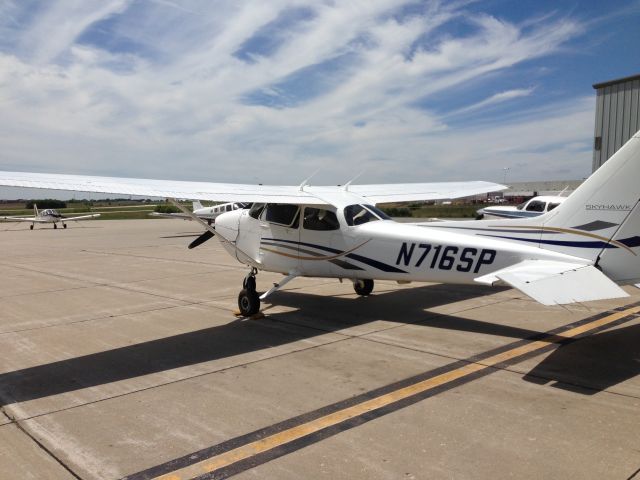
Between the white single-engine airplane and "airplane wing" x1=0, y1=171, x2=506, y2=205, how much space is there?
0.02 metres

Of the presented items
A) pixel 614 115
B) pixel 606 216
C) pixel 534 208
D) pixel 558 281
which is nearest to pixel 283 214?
pixel 558 281

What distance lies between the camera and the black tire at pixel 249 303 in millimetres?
8461

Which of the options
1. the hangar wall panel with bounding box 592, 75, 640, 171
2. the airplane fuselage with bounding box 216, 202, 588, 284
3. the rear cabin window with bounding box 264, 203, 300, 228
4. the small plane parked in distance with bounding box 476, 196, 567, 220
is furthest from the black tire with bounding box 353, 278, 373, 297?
the small plane parked in distance with bounding box 476, 196, 567, 220

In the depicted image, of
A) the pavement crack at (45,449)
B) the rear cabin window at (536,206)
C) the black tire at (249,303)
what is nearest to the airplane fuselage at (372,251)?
the black tire at (249,303)

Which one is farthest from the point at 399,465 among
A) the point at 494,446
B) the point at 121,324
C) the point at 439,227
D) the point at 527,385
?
the point at 121,324

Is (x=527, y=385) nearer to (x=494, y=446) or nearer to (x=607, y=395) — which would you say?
(x=607, y=395)

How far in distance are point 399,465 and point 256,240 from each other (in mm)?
6070

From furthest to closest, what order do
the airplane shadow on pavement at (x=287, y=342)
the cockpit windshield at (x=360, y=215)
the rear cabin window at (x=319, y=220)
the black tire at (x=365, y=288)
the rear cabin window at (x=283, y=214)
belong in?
the black tire at (x=365, y=288)
the rear cabin window at (x=283, y=214)
the rear cabin window at (x=319, y=220)
the cockpit windshield at (x=360, y=215)
the airplane shadow on pavement at (x=287, y=342)

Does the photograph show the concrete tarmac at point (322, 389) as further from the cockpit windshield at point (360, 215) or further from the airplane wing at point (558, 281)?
the cockpit windshield at point (360, 215)

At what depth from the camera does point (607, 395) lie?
488 centimetres

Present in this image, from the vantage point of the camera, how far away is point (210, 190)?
845 centimetres

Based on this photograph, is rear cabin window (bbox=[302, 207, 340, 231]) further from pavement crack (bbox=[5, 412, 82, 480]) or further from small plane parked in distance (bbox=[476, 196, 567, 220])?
small plane parked in distance (bbox=[476, 196, 567, 220])

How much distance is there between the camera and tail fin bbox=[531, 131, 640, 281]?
5715 mm

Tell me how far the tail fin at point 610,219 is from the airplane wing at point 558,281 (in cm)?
26
